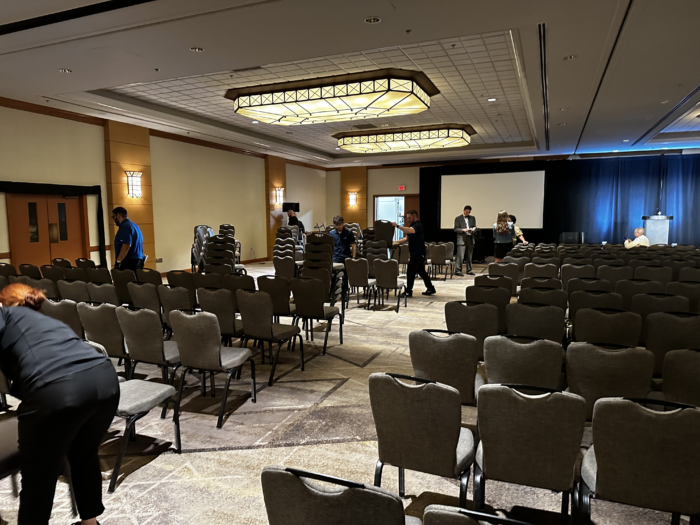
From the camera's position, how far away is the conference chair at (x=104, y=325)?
3760mm

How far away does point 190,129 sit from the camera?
11.6m

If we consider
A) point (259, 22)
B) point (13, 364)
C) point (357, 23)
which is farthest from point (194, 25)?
point (13, 364)

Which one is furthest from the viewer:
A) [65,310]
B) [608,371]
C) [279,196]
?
[279,196]

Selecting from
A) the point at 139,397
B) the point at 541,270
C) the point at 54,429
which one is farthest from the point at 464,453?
the point at 541,270

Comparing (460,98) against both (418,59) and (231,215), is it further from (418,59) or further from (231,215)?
(231,215)

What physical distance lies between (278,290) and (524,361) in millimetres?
3165

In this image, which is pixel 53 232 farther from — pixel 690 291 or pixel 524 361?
pixel 690 291

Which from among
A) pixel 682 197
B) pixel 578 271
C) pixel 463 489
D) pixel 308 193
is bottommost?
pixel 463 489

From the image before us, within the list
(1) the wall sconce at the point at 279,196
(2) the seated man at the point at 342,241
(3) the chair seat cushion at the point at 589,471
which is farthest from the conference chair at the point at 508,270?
(1) the wall sconce at the point at 279,196

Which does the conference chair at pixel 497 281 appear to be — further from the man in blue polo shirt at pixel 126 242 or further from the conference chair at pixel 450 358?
the man in blue polo shirt at pixel 126 242

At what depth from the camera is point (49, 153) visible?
930cm

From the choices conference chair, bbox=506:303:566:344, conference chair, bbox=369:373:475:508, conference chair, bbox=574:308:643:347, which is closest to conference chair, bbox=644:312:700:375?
conference chair, bbox=574:308:643:347

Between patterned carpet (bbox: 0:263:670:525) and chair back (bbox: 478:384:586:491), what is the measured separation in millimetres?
497

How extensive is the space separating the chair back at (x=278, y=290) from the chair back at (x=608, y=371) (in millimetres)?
3313
